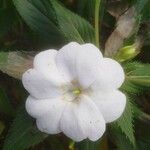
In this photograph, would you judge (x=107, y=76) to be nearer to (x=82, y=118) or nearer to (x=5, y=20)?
(x=82, y=118)

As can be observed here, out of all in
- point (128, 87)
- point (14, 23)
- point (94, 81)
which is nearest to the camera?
point (94, 81)

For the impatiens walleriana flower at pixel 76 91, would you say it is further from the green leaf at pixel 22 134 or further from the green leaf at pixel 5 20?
the green leaf at pixel 5 20

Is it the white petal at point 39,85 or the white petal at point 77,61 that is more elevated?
the white petal at point 77,61

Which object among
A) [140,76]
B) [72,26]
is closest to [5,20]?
[72,26]

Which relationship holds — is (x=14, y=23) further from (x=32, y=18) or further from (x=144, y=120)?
(x=144, y=120)

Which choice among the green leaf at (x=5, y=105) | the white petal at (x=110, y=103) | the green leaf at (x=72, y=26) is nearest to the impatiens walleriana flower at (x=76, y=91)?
the white petal at (x=110, y=103)

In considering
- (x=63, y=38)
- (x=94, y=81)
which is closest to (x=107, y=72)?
(x=94, y=81)
